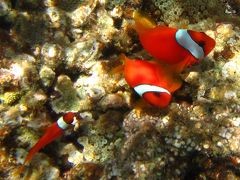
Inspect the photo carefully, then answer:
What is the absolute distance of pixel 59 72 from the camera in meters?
3.31

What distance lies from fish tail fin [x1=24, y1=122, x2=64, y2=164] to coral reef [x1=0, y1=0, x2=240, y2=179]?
79 mm

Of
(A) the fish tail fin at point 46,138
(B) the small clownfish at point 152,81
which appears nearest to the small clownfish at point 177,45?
(B) the small clownfish at point 152,81

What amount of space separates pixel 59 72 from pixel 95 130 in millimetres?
688

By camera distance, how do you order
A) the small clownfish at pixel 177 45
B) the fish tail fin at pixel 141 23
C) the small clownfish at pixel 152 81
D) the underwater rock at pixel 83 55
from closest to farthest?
the small clownfish at pixel 152 81 → the small clownfish at pixel 177 45 → the fish tail fin at pixel 141 23 → the underwater rock at pixel 83 55

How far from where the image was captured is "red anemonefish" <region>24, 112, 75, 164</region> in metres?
2.90

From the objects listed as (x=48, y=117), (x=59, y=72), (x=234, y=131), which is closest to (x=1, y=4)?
(x=59, y=72)

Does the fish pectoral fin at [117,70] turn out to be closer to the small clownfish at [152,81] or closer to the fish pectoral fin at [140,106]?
the small clownfish at [152,81]

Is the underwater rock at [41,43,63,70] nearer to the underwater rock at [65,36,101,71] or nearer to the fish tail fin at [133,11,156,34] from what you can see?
the underwater rock at [65,36,101,71]

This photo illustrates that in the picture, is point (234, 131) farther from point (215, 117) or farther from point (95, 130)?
point (95, 130)

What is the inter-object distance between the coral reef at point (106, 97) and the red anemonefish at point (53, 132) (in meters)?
0.10

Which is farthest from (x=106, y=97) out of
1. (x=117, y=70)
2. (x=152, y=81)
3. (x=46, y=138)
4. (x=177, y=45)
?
(x=177, y=45)

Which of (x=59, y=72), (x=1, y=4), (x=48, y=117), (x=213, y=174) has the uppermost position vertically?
(x=1, y=4)

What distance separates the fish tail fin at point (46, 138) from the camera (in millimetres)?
2893

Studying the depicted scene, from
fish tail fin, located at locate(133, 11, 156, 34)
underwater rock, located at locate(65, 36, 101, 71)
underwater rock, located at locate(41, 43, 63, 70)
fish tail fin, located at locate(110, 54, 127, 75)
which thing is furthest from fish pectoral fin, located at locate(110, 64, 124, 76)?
underwater rock, located at locate(41, 43, 63, 70)
